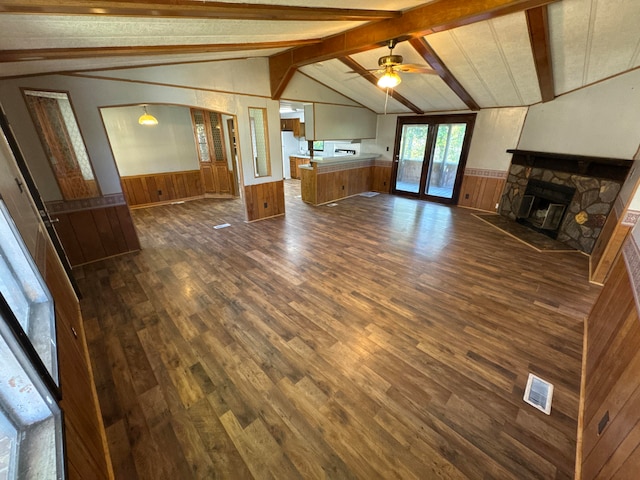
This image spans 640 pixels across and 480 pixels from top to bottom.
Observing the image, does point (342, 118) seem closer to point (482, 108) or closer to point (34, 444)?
point (482, 108)

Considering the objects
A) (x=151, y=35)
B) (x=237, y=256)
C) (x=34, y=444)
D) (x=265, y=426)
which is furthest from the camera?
(x=237, y=256)

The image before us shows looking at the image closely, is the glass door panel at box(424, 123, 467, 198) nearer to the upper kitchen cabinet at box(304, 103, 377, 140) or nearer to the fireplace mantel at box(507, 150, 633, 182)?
the fireplace mantel at box(507, 150, 633, 182)

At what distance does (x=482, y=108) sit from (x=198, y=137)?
21.7 ft

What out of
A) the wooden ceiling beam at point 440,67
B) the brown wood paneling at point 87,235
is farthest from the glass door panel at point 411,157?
the brown wood paneling at point 87,235

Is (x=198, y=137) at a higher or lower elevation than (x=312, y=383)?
higher

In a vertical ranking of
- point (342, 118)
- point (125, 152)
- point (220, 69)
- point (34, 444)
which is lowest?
point (34, 444)

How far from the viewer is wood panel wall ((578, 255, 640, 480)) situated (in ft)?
3.60

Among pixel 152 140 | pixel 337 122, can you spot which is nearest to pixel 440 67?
pixel 337 122

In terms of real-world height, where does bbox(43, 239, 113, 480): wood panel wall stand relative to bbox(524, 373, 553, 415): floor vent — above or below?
above

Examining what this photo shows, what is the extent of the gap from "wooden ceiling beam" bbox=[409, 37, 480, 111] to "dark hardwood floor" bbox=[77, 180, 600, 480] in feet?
9.05

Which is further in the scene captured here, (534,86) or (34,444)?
(534,86)

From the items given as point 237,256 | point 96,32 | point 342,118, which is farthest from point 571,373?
point 342,118

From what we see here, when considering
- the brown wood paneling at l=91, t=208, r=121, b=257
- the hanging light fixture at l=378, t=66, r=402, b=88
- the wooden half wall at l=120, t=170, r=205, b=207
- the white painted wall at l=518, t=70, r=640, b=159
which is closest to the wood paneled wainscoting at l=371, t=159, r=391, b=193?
the white painted wall at l=518, t=70, r=640, b=159

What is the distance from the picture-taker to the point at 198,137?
21.1 feet
